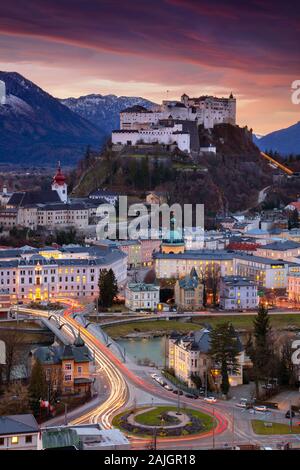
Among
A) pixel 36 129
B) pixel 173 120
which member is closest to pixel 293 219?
pixel 173 120

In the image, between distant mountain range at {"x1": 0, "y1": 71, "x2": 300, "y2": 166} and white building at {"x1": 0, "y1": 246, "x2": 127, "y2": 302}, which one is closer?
white building at {"x1": 0, "y1": 246, "x2": 127, "y2": 302}

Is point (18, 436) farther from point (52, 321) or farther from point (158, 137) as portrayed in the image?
point (158, 137)

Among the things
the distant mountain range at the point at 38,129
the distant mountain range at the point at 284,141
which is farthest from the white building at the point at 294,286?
the distant mountain range at the point at 38,129

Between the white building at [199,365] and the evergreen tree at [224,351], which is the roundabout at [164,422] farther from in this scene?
the evergreen tree at [224,351]

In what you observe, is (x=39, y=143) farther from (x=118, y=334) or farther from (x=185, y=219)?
(x=118, y=334)

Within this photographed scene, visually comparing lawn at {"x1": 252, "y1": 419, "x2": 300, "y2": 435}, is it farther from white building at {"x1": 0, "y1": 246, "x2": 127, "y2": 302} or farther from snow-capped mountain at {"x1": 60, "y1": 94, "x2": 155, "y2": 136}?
snow-capped mountain at {"x1": 60, "y1": 94, "x2": 155, "y2": 136}

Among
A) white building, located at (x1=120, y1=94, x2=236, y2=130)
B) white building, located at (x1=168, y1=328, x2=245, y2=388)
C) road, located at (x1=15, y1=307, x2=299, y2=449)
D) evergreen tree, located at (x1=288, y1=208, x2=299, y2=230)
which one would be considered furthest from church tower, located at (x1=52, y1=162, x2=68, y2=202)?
white building, located at (x1=168, y1=328, x2=245, y2=388)

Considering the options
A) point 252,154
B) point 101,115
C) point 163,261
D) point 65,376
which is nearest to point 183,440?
point 65,376

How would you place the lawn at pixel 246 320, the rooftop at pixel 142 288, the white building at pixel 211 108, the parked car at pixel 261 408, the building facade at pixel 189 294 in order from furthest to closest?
1. the white building at pixel 211 108
2. the building facade at pixel 189 294
3. the rooftop at pixel 142 288
4. the lawn at pixel 246 320
5. the parked car at pixel 261 408
